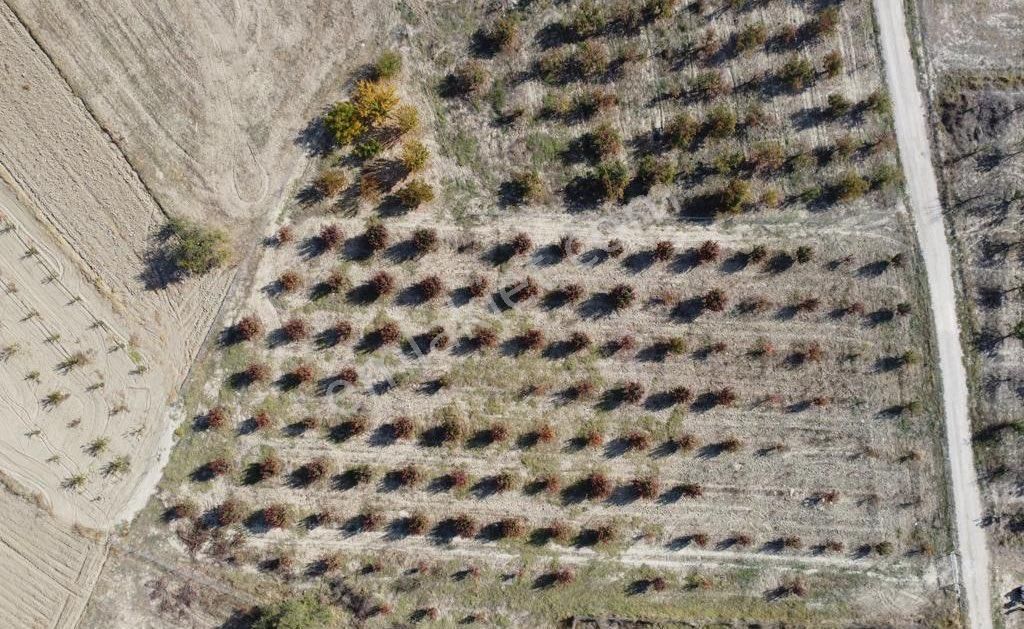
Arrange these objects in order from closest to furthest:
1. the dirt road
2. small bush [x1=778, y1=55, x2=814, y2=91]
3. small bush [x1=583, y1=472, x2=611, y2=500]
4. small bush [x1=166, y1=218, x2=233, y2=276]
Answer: small bush [x1=166, y1=218, x2=233, y2=276], small bush [x1=583, y1=472, x2=611, y2=500], small bush [x1=778, y1=55, x2=814, y2=91], the dirt road

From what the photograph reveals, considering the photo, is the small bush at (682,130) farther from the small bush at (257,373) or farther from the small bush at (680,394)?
the small bush at (257,373)

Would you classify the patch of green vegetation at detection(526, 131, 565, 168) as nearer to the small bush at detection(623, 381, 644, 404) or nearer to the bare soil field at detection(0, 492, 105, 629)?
the small bush at detection(623, 381, 644, 404)

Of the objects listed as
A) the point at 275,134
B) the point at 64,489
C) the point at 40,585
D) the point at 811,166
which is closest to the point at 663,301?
the point at 811,166

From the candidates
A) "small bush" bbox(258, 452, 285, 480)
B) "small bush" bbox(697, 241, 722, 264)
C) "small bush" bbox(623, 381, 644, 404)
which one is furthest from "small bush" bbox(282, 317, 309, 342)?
"small bush" bbox(697, 241, 722, 264)

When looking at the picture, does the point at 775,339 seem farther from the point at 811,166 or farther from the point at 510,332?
the point at 510,332

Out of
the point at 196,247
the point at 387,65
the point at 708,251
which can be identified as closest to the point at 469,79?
the point at 387,65

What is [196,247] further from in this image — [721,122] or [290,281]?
[721,122]
